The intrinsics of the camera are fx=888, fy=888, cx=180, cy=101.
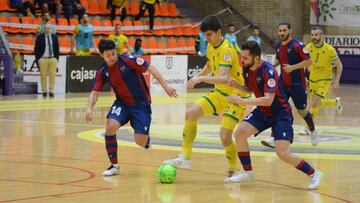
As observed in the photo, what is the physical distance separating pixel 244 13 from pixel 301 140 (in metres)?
21.4

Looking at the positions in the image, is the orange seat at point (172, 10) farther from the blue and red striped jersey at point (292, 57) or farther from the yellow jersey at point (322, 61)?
the blue and red striped jersey at point (292, 57)

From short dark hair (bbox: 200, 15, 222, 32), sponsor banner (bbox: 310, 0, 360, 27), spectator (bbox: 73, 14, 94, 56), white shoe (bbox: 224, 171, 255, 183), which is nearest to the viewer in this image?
white shoe (bbox: 224, 171, 255, 183)

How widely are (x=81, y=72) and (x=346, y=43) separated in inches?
532

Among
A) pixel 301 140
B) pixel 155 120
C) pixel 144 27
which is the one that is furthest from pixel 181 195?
pixel 144 27

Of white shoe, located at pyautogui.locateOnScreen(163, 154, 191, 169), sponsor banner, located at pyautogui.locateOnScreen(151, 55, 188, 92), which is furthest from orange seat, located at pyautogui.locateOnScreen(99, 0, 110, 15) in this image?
white shoe, located at pyautogui.locateOnScreen(163, 154, 191, 169)

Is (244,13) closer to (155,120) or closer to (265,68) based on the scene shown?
(155,120)

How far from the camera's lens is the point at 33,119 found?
18281 millimetres

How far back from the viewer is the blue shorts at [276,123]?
987 centimetres

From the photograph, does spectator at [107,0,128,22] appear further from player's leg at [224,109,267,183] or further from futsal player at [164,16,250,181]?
player's leg at [224,109,267,183]

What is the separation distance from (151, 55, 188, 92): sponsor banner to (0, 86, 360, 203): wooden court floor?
1014 centimetres

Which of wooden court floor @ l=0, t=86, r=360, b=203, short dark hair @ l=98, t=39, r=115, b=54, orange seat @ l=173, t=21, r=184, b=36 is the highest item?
short dark hair @ l=98, t=39, r=115, b=54

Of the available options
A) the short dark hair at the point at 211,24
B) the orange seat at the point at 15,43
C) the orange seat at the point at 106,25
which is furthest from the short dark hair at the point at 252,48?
the orange seat at the point at 106,25

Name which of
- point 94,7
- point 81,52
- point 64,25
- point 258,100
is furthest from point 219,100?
point 94,7

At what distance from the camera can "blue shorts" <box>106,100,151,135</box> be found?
35.3 ft
